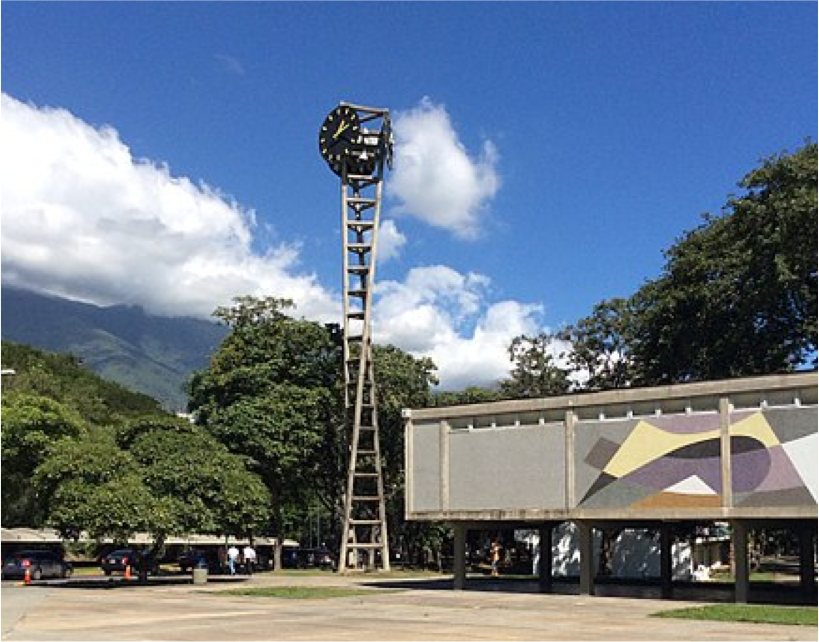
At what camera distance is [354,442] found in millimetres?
58281

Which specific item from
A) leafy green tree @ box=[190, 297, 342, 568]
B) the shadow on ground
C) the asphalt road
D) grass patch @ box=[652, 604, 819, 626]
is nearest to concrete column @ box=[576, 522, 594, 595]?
the shadow on ground

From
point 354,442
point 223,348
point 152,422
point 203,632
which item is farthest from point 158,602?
point 223,348

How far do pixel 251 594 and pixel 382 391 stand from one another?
2579 cm

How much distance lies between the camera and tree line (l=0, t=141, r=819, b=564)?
43031mm

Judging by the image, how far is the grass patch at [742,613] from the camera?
27500 millimetres

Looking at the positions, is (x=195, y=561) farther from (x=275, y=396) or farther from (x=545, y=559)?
(x=545, y=559)

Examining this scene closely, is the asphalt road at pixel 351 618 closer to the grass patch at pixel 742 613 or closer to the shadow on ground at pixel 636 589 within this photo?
the grass patch at pixel 742 613

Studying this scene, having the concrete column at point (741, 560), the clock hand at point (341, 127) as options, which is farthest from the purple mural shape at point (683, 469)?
the clock hand at point (341, 127)

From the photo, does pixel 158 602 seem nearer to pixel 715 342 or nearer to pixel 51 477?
pixel 51 477

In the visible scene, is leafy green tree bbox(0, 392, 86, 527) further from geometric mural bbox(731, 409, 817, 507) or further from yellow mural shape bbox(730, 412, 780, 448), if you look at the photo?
yellow mural shape bbox(730, 412, 780, 448)

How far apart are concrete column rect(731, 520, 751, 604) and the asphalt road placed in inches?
77.7

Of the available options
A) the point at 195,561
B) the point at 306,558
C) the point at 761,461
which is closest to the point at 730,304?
the point at 761,461

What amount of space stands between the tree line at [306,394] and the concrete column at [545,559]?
5.55 meters

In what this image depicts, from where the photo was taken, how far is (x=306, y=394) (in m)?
61.2
